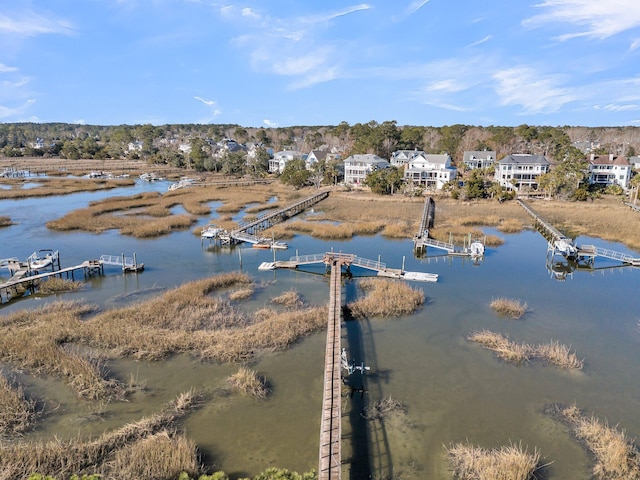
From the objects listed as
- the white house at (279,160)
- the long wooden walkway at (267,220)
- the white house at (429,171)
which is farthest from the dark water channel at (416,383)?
the white house at (279,160)

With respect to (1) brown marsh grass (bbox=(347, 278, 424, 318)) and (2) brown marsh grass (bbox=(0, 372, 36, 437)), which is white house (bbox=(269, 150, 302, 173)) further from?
(2) brown marsh grass (bbox=(0, 372, 36, 437))

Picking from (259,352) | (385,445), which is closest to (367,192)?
(259,352)

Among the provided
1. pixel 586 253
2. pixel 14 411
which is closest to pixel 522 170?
pixel 586 253

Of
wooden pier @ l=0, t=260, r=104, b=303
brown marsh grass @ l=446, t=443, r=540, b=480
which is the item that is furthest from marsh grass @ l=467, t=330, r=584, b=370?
wooden pier @ l=0, t=260, r=104, b=303

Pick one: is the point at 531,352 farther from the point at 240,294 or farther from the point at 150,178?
the point at 150,178

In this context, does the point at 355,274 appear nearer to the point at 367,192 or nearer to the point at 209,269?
the point at 209,269
